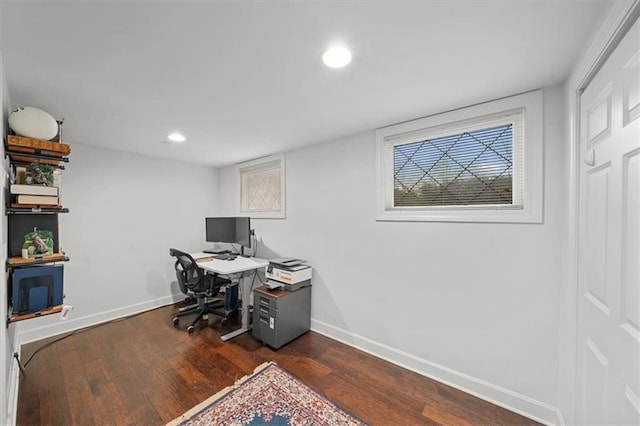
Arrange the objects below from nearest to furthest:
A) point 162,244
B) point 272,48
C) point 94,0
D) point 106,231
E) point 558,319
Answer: point 94,0 < point 272,48 < point 558,319 < point 106,231 < point 162,244

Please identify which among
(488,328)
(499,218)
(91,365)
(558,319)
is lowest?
(91,365)

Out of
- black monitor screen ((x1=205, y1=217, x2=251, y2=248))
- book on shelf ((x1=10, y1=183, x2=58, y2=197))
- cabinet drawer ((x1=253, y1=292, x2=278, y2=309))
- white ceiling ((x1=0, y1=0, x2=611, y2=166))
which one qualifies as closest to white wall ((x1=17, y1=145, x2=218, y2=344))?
black monitor screen ((x1=205, y1=217, x2=251, y2=248))

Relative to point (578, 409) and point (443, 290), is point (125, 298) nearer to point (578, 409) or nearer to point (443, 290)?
point (443, 290)

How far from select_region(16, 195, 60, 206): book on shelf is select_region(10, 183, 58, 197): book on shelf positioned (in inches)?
0.8

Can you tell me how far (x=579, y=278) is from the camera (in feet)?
4.47

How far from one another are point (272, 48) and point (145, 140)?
92.4 inches

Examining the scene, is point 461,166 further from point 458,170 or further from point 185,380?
point 185,380

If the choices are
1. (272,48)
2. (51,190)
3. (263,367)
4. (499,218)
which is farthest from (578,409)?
(51,190)

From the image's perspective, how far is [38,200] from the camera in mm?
1666

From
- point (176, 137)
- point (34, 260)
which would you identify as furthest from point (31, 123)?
point (176, 137)

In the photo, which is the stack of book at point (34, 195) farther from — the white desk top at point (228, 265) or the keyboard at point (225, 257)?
the keyboard at point (225, 257)

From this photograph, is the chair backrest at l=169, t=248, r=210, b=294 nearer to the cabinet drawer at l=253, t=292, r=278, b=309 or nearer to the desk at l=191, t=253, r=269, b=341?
the desk at l=191, t=253, r=269, b=341

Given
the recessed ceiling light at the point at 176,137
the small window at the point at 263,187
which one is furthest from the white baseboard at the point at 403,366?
the recessed ceiling light at the point at 176,137

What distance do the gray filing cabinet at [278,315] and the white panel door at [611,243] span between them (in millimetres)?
2148
